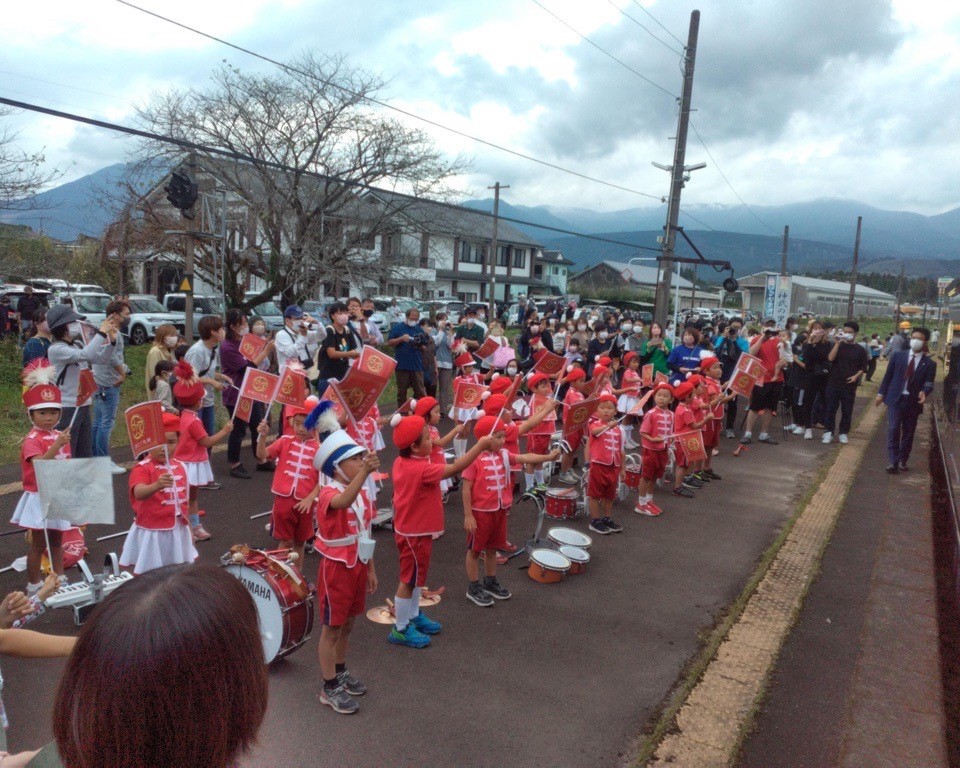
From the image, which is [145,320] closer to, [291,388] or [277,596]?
[291,388]

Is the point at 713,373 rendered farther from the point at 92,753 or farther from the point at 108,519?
the point at 92,753

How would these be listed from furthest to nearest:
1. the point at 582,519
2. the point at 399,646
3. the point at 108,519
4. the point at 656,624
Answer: the point at 582,519, the point at 656,624, the point at 399,646, the point at 108,519

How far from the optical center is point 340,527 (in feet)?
13.7

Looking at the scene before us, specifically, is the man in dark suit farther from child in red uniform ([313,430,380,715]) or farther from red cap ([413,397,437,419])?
child in red uniform ([313,430,380,715])

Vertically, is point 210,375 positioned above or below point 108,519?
above

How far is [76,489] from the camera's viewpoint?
4.50m

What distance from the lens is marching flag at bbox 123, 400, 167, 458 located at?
16.3 feet

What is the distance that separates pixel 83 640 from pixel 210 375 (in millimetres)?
7529

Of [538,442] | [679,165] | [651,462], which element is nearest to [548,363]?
[538,442]

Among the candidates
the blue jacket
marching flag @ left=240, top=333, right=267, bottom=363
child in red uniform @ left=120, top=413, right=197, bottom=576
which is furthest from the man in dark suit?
child in red uniform @ left=120, top=413, right=197, bottom=576

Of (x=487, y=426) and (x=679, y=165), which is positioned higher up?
(x=679, y=165)

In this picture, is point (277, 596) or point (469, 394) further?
point (469, 394)

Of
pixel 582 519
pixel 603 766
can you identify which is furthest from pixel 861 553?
pixel 603 766

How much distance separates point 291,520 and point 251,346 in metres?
3.80
